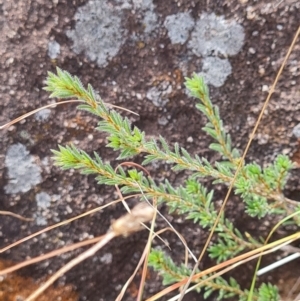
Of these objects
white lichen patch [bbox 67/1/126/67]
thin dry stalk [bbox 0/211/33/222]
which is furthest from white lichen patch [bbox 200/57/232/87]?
thin dry stalk [bbox 0/211/33/222]

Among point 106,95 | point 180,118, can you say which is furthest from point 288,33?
point 106,95

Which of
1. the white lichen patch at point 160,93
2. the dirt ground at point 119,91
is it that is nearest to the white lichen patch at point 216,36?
the dirt ground at point 119,91

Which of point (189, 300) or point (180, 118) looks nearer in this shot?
point (180, 118)

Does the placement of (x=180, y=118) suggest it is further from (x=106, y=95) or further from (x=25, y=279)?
(x=25, y=279)

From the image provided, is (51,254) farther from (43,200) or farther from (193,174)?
(193,174)

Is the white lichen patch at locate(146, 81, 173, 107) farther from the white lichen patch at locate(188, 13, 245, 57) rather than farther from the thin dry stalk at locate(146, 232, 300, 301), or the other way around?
the thin dry stalk at locate(146, 232, 300, 301)

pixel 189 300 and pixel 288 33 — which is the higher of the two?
pixel 288 33

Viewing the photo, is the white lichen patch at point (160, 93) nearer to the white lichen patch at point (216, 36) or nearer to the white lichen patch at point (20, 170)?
the white lichen patch at point (216, 36)
